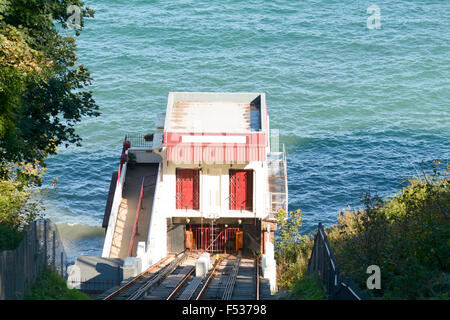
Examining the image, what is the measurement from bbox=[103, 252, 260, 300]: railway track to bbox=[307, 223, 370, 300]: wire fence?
337 centimetres

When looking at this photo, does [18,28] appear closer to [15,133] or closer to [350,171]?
[15,133]

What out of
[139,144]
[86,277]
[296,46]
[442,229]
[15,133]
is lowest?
[86,277]

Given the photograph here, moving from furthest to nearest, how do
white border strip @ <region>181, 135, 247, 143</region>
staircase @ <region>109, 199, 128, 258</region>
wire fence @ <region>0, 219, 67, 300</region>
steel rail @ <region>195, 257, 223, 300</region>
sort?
white border strip @ <region>181, 135, 247, 143</region> < staircase @ <region>109, 199, 128, 258</region> < steel rail @ <region>195, 257, 223, 300</region> < wire fence @ <region>0, 219, 67, 300</region>

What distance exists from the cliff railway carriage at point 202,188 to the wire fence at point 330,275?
13.0 meters

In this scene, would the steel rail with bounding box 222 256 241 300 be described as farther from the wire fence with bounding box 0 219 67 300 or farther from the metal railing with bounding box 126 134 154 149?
the metal railing with bounding box 126 134 154 149

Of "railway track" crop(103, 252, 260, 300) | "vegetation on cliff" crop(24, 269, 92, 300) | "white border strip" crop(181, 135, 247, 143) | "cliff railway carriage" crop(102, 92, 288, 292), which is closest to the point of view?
"vegetation on cliff" crop(24, 269, 92, 300)

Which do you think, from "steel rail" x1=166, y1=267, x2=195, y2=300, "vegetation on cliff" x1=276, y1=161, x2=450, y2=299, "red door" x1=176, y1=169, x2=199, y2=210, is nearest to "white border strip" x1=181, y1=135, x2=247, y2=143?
"red door" x1=176, y1=169, x2=199, y2=210

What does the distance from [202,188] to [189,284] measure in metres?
11.0

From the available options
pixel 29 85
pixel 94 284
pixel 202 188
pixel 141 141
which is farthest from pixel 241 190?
pixel 29 85

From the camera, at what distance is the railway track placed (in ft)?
61.9

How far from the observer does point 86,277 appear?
2430cm

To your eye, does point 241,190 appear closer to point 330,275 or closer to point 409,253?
point 330,275

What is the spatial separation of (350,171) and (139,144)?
20.2m
